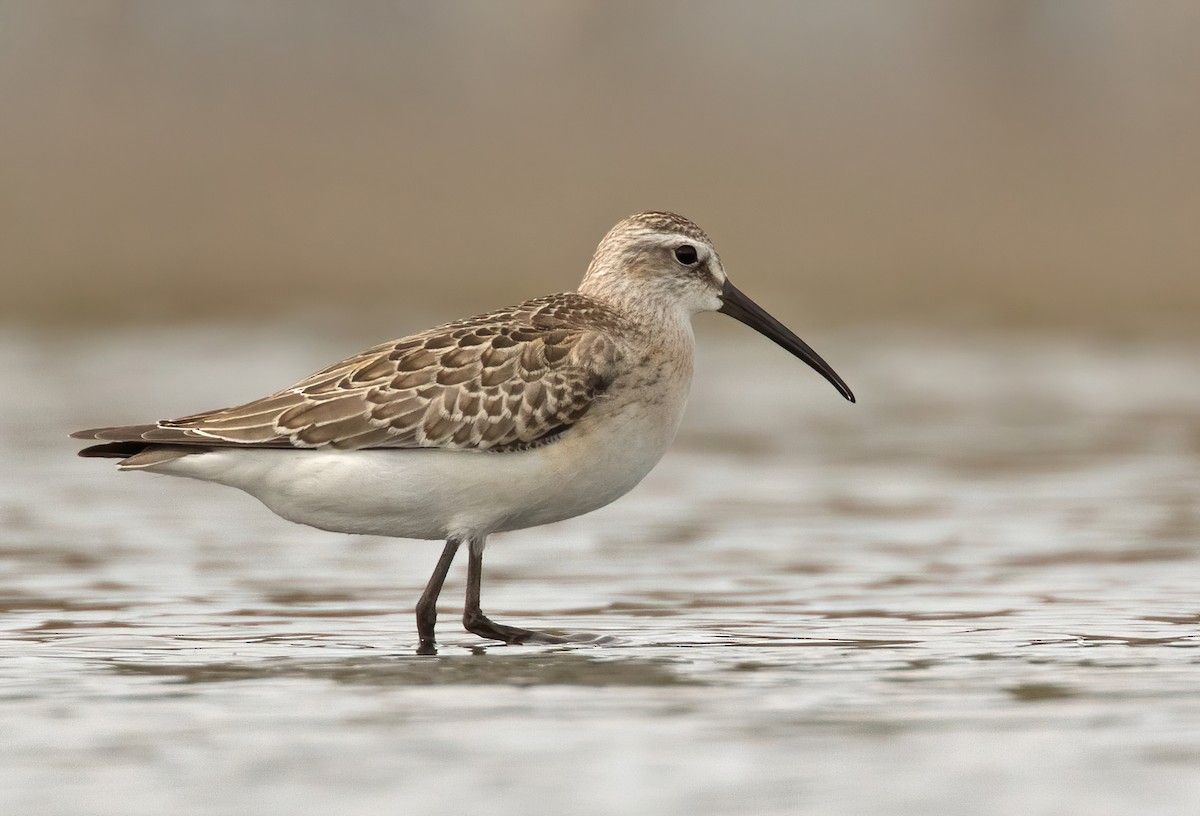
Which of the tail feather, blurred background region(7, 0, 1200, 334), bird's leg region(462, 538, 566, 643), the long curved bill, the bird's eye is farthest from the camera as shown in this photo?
blurred background region(7, 0, 1200, 334)

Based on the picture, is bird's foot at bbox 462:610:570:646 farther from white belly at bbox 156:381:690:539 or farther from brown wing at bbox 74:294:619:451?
brown wing at bbox 74:294:619:451

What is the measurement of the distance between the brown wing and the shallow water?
0.97m

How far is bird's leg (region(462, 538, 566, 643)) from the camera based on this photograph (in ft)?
34.5

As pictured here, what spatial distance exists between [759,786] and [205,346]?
18.8 meters

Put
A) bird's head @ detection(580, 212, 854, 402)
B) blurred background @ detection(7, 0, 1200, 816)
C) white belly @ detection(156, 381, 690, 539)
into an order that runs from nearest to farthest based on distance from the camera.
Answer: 1. blurred background @ detection(7, 0, 1200, 816)
2. white belly @ detection(156, 381, 690, 539)
3. bird's head @ detection(580, 212, 854, 402)

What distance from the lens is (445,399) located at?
10.6 meters

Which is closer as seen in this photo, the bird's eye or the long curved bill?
the bird's eye

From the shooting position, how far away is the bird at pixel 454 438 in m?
10.4

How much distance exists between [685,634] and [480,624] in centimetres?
98

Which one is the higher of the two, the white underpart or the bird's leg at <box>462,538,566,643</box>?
the white underpart

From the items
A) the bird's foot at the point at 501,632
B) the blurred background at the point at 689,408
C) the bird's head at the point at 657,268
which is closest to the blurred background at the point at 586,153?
the blurred background at the point at 689,408

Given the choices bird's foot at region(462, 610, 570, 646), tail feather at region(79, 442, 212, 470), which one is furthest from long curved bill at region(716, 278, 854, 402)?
tail feather at region(79, 442, 212, 470)

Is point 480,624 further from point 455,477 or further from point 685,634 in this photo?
point 685,634

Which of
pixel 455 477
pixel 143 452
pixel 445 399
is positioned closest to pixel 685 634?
pixel 455 477
